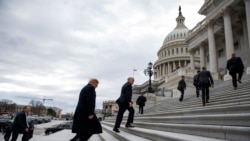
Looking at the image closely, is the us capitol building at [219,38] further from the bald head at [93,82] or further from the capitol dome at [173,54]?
the capitol dome at [173,54]

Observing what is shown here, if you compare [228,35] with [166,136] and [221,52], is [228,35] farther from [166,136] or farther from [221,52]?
[166,136]

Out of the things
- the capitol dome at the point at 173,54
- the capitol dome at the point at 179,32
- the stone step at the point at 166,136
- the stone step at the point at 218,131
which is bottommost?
the stone step at the point at 166,136

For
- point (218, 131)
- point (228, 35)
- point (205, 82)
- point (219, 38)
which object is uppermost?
point (219, 38)

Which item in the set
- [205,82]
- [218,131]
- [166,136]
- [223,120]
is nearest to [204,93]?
[205,82]

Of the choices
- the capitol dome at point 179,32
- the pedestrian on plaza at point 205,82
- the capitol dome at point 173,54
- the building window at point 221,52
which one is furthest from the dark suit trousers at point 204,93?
the capitol dome at point 179,32

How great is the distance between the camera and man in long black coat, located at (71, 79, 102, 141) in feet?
16.0

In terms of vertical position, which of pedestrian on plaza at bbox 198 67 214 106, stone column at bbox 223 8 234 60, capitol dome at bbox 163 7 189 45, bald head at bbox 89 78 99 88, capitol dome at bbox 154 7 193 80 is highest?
capitol dome at bbox 163 7 189 45

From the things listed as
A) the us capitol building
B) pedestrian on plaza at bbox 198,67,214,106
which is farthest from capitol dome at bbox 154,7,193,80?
pedestrian on plaza at bbox 198,67,214,106

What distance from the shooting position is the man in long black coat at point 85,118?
489cm

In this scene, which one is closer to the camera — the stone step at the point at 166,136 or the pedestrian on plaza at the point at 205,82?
the stone step at the point at 166,136

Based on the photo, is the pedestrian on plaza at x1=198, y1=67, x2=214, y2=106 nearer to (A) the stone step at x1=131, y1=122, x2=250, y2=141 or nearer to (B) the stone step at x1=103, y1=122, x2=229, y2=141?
(B) the stone step at x1=103, y1=122, x2=229, y2=141

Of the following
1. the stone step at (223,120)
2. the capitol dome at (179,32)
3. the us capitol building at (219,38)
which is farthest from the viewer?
the capitol dome at (179,32)

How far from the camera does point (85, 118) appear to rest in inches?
195

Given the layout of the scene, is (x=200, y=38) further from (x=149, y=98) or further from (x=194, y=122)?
(x=194, y=122)
